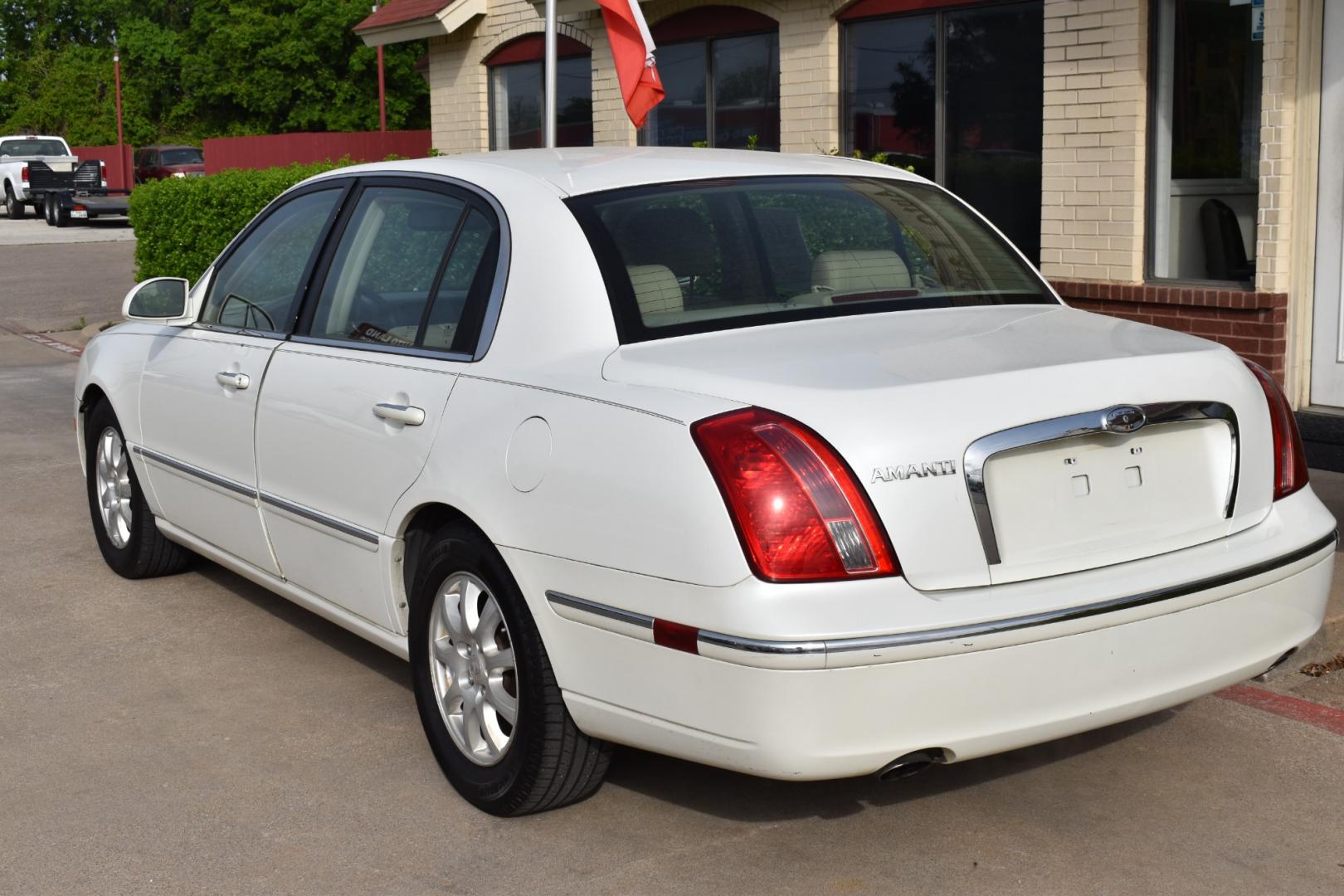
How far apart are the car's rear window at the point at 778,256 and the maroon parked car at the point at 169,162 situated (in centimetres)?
3810

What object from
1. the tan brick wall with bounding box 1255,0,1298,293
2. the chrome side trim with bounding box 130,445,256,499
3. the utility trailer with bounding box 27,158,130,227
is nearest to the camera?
the chrome side trim with bounding box 130,445,256,499

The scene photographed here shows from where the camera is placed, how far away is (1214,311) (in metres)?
8.77

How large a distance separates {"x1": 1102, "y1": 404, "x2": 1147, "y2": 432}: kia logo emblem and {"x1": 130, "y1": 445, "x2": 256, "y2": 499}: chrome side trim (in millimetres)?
2763

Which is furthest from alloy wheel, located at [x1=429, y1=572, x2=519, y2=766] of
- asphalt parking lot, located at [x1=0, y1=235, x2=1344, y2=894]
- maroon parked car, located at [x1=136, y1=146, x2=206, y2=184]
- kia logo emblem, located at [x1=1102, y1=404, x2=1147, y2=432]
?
maroon parked car, located at [x1=136, y1=146, x2=206, y2=184]

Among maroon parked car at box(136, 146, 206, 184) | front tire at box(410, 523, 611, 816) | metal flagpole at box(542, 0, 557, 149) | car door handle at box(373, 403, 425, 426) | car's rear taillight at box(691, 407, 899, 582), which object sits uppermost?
maroon parked car at box(136, 146, 206, 184)

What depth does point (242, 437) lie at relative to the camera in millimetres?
5199

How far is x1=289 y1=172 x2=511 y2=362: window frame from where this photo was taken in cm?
421

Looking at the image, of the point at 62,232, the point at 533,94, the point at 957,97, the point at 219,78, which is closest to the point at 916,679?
the point at 957,97

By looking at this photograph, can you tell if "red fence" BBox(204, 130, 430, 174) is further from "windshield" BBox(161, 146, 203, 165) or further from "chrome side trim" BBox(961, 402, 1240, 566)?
"chrome side trim" BBox(961, 402, 1240, 566)

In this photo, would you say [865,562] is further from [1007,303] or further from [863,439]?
[1007,303]

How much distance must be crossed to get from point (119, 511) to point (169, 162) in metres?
36.7

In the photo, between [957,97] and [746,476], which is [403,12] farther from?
[746,476]

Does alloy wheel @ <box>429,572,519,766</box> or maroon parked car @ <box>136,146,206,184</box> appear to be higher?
maroon parked car @ <box>136,146,206,184</box>

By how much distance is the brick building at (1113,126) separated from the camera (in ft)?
27.4
